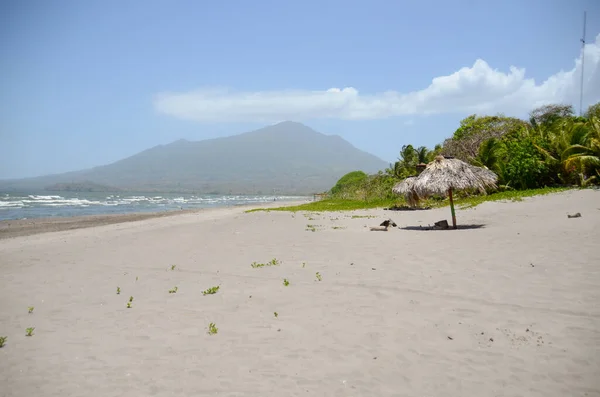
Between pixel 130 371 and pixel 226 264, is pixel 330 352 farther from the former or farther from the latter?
pixel 226 264

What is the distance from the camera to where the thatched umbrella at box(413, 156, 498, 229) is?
56.3ft

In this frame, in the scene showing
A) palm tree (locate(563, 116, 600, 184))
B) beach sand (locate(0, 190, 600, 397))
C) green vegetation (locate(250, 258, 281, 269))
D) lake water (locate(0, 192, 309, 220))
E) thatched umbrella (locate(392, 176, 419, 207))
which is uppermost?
palm tree (locate(563, 116, 600, 184))

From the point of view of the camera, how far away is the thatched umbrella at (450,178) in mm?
17156

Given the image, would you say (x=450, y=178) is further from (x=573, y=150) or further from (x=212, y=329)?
(x=573, y=150)

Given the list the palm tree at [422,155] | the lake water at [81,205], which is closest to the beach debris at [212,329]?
the lake water at [81,205]

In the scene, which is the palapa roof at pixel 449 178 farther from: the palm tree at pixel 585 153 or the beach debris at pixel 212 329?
the beach debris at pixel 212 329

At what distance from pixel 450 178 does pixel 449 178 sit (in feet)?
0.13

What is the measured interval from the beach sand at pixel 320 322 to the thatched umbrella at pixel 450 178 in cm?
483

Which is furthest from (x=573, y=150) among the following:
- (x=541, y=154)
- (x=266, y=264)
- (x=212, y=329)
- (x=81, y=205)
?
(x=81, y=205)

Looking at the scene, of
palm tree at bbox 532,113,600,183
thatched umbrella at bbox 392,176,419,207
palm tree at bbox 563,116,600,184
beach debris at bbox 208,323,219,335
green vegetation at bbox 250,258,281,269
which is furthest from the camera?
palm tree at bbox 532,113,600,183

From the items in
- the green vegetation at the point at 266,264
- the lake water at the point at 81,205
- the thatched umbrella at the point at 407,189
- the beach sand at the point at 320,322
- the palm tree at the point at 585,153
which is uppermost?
the palm tree at the point at 585,153

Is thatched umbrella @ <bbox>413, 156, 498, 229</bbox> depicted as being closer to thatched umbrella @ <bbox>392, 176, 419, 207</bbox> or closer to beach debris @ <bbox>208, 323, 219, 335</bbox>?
thatched umbrella @ <bbox>392, 176, 419, 207</bbox>

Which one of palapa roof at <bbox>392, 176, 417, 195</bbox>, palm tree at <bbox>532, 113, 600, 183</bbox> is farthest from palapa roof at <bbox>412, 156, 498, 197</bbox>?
palm tree at <bbox>532, 113, 600, 183</bbox>

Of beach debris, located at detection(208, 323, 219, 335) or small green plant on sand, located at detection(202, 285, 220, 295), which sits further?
small green plant on sand, located at detection(202, 285, 220, 295)
